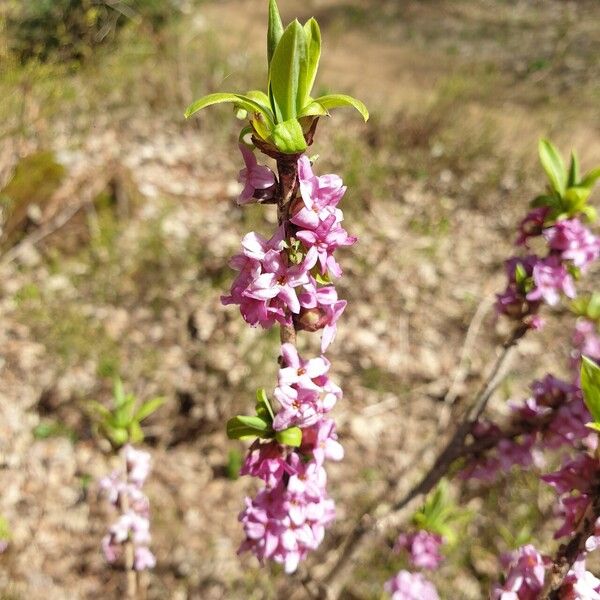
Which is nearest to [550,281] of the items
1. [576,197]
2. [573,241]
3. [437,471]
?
[573,241]

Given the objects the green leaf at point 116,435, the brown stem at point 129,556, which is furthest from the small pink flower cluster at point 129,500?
the green leaf at point 116,435

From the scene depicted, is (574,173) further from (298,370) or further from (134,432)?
(134,432)

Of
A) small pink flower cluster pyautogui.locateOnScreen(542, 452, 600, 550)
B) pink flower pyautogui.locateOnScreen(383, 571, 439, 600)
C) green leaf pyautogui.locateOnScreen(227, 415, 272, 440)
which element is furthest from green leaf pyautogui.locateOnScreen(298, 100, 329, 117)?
pink flower pyautogui.locateOnScreen(383, 571, 439, 600)

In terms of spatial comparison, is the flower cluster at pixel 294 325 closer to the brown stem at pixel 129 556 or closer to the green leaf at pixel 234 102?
the green leaf at pixel 234 102

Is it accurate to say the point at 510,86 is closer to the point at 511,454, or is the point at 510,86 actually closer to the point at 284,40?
the point at 511,454

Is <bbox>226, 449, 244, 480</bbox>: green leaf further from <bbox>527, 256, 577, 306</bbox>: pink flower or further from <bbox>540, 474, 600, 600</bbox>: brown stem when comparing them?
<bbox>540, 474, 600, 600</bbox>: brown stem

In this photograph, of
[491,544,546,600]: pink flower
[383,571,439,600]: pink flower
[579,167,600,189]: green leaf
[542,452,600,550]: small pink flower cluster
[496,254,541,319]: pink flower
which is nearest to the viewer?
[542,452,600,550]: small pink flower cluster
